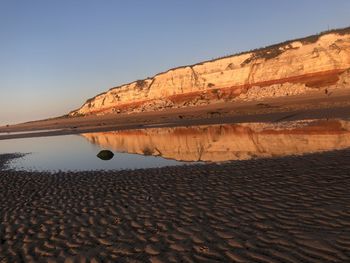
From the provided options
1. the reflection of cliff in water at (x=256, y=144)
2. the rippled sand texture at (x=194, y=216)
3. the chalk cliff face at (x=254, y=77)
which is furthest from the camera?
the chalk cliff face at (x=254, y=77)

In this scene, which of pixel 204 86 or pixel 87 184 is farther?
pixel 204 86

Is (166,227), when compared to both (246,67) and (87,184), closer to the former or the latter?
(87,184)

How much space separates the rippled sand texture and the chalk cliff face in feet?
141

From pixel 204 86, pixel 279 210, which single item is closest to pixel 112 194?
pixel 279 210

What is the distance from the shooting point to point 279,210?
917 centimetres

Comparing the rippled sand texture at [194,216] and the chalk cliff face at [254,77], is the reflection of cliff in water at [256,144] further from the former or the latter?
the chalk cliff face at [254,77]

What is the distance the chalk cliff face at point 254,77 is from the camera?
57562mm

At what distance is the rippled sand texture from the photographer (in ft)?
23.9

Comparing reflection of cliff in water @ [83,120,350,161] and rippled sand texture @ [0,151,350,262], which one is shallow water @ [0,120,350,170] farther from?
rippled sand texture @ [0,151,350,262]

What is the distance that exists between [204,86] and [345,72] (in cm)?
3235

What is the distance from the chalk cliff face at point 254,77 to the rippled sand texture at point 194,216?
1693 inches

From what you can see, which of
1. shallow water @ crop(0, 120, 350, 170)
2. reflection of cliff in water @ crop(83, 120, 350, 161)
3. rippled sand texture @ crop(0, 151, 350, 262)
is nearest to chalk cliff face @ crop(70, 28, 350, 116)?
reflection of cliff in water @ crop(83, 120, 350, 161)

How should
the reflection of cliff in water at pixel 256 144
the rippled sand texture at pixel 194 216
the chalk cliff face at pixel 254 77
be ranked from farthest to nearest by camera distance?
the chalk cliff face at pixel 254 77 < the reflection of cliff in water at pixel 256 144 < the rippled sand texture at pixel 194 216

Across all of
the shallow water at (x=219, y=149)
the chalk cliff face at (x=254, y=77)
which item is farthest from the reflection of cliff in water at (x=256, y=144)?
the chalk cliff face at (x=254, y=77)
